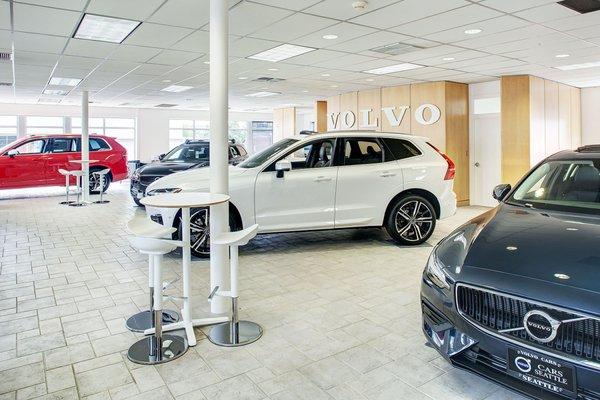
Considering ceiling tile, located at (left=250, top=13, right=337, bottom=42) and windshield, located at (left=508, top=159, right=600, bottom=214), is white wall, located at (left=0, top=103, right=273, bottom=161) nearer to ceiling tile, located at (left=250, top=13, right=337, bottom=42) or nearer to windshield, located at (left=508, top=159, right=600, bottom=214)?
ceiling tile, located at (left=250, top=13, right=337, bottom=42)

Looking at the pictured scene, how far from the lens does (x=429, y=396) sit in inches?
86.9

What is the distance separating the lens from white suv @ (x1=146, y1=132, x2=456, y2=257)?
4832 millimetres

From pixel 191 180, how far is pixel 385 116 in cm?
676

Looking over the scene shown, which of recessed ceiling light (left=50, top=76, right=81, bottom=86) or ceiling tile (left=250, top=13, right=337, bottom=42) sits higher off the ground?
recessed ceiling light (left=50, top=76, right=81, bottom=86)

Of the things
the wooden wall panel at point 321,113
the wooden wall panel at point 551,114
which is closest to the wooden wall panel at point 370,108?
the wooden wall panel at point 321,113

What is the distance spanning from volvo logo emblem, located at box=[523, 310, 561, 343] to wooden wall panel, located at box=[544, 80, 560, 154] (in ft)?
28.2

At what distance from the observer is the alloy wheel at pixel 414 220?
5441 millimetres

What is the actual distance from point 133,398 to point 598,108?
1190 cm

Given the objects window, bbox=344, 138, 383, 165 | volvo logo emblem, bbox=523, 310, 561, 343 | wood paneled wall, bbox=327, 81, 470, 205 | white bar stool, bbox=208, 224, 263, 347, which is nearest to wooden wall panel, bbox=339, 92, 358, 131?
wood paneled wall, bbox=327, 81, 470, 205

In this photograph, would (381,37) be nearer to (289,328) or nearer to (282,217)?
(282,217)

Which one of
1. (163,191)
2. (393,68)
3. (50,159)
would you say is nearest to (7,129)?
(50,159)

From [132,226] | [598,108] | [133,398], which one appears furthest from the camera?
[598,108]

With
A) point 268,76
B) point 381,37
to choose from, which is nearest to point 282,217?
point 381,37

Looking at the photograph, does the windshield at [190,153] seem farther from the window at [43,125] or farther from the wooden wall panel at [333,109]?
the window at [43,125]
